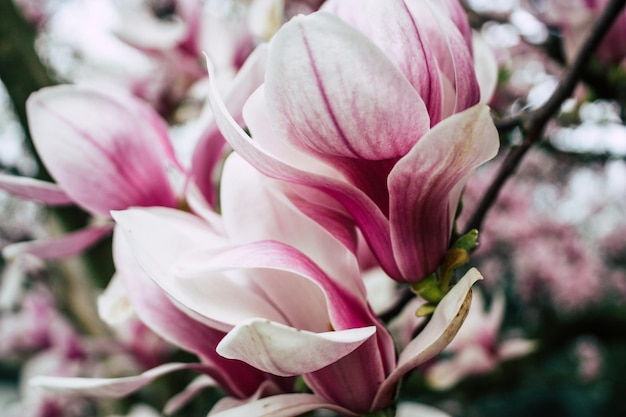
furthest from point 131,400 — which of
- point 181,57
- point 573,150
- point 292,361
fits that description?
point 573,150

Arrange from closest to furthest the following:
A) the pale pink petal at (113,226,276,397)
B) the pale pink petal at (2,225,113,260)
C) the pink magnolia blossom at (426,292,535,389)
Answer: the pale pink petal at (113,226,276,397) < the pale pink petal at (2,225,113,260) < the pink magnolia blossom at (426,292,535,389)

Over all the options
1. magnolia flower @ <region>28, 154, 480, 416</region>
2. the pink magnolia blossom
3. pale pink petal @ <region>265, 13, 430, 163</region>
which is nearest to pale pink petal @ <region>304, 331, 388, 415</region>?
magnolia flower @ <region>28, 154, 480, 416</region>

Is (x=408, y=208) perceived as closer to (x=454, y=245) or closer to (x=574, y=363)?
(x=454, y=245)

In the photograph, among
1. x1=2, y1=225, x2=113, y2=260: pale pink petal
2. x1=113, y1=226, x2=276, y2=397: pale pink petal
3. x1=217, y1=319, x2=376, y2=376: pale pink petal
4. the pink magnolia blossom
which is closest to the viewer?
x1=217, y1=319, x2=376, y2=376: pale pink petal

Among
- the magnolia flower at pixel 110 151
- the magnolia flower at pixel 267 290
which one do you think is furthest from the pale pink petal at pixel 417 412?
the magnolia flower at pixel 110 151

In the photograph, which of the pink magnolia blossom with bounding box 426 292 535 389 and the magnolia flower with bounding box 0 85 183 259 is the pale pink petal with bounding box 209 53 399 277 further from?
the pink magnolia blossom with bounding box 426 292 535 389

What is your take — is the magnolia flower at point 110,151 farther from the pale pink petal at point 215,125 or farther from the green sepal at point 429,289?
the green sepal at point 429,289
